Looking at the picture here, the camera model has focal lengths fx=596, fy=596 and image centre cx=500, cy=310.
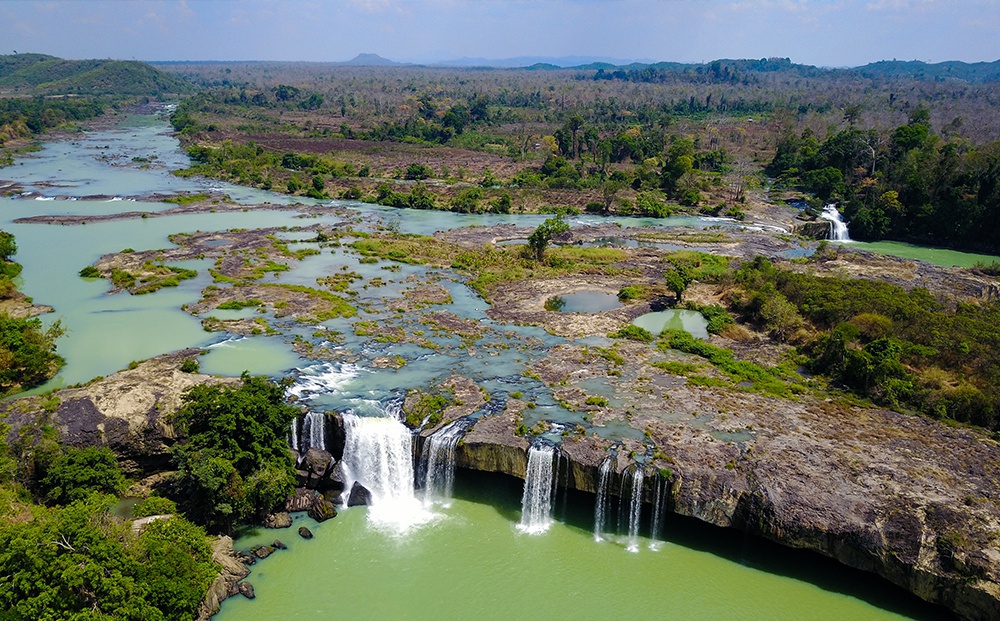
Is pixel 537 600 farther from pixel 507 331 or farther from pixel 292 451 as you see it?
pixel 507 331

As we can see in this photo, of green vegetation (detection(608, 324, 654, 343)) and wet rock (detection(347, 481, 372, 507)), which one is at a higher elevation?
green vegetation (detection(608, 324, 654, 343))

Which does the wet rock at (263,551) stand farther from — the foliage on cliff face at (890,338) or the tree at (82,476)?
the foliage on cliff face at (890,338)

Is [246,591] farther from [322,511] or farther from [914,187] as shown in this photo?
[914,187]

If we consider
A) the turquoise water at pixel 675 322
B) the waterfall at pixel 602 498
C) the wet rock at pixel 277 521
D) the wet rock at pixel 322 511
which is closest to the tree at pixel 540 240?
the turquoise water at pixel 675 322

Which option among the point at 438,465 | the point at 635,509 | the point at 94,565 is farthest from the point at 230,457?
the point at 635,509

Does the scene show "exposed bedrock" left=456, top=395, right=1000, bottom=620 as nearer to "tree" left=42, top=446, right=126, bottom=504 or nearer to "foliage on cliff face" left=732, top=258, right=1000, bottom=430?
"foliage on cliff face" left=732, top=258, right=1000, bottom=430

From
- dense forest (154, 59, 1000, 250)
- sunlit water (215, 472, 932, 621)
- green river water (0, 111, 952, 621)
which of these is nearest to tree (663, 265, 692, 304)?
green river water (0, 111, 952, 621)

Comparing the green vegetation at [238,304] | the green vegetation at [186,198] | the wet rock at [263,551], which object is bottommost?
the wet rock at [263,551]
